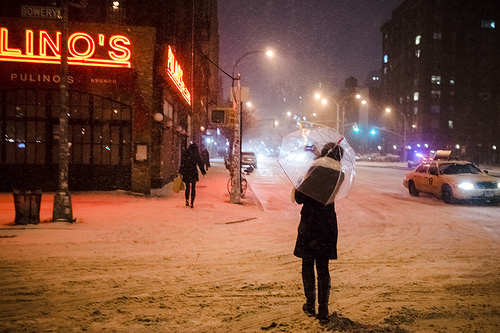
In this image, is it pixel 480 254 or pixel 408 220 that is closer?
pixel 480 254

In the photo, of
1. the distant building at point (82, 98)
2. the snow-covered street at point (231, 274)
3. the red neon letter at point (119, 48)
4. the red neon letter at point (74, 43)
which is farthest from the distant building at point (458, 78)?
the red neon letter at point (74, 43)

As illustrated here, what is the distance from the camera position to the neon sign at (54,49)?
49.4 feet

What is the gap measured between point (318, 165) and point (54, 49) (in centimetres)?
1410

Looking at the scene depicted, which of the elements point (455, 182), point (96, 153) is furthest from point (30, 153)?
point (455, 182)

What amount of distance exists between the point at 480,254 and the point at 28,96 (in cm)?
1621

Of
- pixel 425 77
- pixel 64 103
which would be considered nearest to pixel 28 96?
pixel 64 103

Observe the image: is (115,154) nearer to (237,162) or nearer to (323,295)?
(237,162)

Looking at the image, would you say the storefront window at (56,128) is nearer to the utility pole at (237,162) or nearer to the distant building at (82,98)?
the distant building at (82,98)

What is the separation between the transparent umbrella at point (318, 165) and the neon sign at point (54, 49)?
11.8 metres

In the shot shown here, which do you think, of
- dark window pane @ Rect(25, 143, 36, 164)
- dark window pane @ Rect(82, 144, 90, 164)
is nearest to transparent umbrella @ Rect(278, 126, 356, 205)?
dark window pane @ Rect(82, 144, 90, 164)

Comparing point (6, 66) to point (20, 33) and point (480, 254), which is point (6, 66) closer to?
point (20, 33)

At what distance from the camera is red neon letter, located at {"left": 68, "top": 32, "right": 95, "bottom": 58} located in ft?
49.8

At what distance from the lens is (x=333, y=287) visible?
225 inches

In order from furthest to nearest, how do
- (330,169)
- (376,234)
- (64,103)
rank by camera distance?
(64,103)
(376,234)
(330,169)
